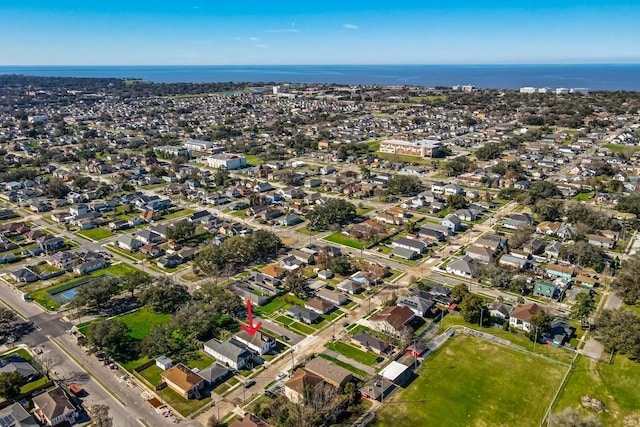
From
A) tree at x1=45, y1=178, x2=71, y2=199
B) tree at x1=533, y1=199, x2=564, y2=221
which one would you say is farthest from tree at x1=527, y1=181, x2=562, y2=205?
tree at x1=45, y1=178, x2=71, y2=199

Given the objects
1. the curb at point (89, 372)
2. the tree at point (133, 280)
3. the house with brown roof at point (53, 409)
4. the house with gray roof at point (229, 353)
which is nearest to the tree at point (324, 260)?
the house with gray roof at point (229, 353)

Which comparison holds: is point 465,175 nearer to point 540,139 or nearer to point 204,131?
point 540,139

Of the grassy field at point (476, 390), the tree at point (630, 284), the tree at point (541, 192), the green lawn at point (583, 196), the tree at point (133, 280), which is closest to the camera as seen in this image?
the grassy field at point (476, 390)

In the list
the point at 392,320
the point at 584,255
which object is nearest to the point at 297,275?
the point at 392,320

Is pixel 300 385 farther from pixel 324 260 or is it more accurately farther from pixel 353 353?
pixel 324 260

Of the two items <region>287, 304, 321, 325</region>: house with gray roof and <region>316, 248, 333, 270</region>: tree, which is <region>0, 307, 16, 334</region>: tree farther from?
<region>316, 248, 333, 270</region>: tree

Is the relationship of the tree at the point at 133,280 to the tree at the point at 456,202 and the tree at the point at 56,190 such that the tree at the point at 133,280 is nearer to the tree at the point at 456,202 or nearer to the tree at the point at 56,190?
the tree at the point at 56,190
